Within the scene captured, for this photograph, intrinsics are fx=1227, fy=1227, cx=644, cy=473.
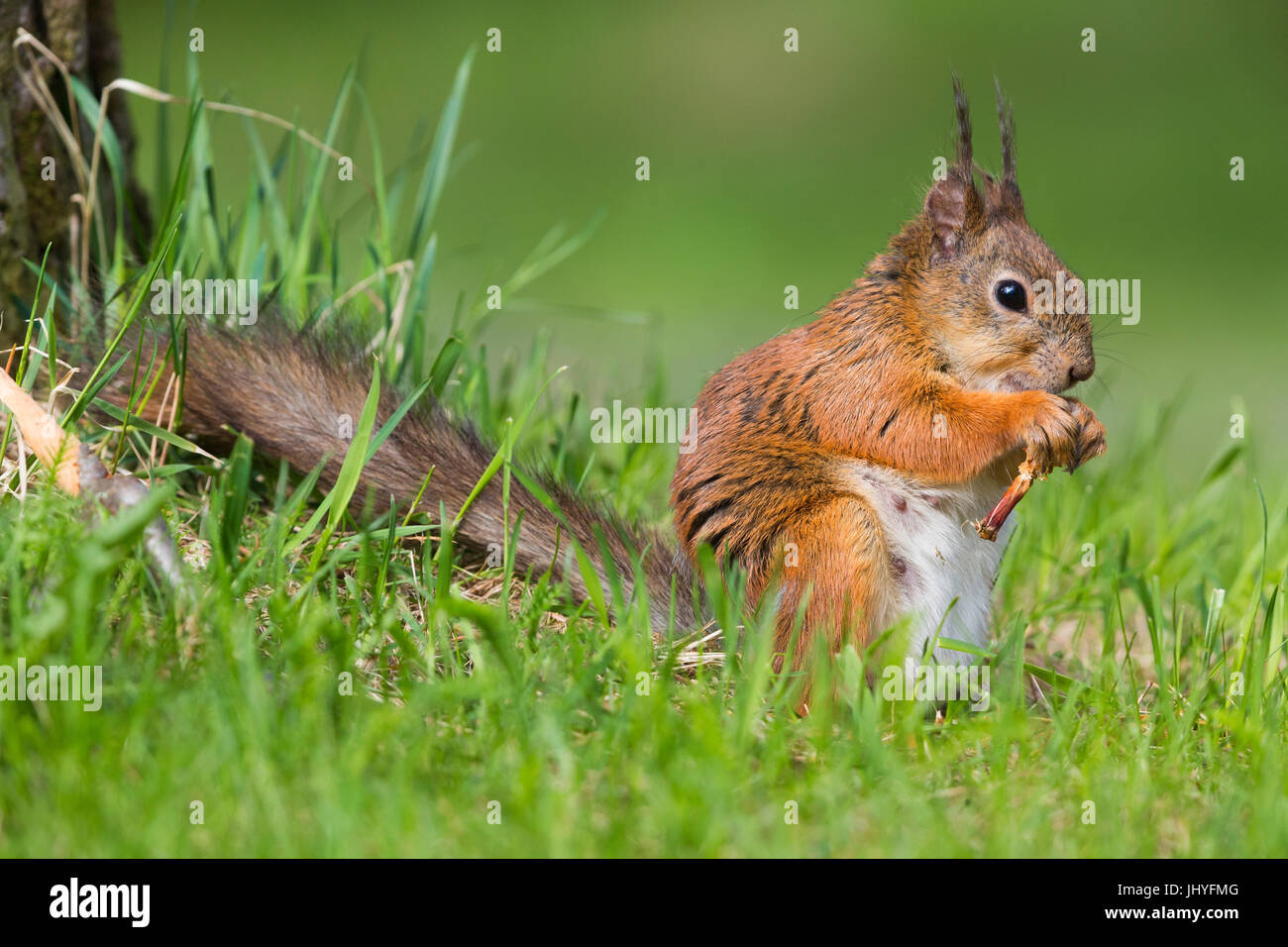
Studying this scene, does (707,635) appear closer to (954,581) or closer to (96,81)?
(954,581)

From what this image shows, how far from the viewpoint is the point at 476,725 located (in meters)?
1.99

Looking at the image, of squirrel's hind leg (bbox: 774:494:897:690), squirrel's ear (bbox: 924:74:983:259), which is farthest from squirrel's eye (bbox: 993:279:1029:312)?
squirrel's hind leg (bbox: 774:494:897:690)

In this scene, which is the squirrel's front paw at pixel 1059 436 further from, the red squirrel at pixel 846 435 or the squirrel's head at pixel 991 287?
the squirrel's head at pixel 991 287

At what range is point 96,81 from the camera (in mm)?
3393

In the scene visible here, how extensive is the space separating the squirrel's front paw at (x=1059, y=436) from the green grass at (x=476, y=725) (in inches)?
11.6

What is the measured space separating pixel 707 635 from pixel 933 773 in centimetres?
68

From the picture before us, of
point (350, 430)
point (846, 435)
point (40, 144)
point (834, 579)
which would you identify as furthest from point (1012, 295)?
point (40, 144)

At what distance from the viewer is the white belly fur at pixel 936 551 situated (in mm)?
2570

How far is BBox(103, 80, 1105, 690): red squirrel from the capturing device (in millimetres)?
2545

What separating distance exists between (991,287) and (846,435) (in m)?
0.47

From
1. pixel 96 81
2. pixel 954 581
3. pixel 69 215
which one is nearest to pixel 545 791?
pixel 954 581

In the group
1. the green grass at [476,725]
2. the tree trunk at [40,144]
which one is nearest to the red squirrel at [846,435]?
the green grass at [476,725]

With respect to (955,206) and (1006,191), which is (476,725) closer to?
(955,206)

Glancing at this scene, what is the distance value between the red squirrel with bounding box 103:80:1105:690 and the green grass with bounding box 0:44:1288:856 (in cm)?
13
